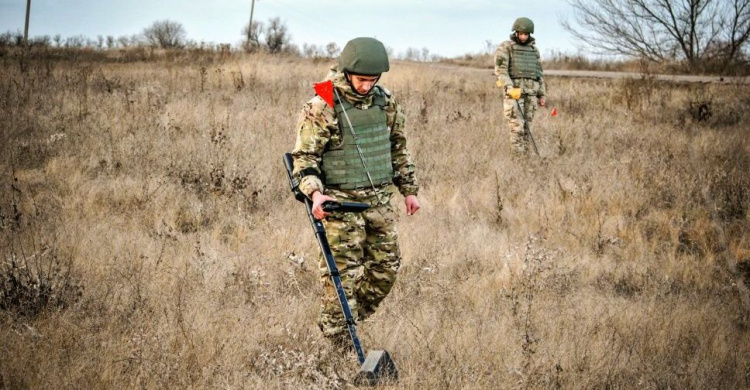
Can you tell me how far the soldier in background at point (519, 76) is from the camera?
7992 mm

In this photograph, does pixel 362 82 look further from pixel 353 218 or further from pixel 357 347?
pixel 357 347

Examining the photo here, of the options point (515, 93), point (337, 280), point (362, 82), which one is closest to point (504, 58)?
point (515, 93)

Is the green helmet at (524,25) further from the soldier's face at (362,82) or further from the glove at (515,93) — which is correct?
the soldier's face at (362,82)

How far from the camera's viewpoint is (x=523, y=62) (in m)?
8.11

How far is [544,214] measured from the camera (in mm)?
5945

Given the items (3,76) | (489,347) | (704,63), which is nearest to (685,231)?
(489,347)

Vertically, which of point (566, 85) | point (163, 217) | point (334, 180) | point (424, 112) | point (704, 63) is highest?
point (704, 63)

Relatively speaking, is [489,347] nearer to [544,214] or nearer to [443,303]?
[443,303]

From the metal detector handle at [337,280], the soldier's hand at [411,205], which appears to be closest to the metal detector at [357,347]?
the metal detector handle at [337,280]

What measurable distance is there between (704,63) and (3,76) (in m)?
18.2

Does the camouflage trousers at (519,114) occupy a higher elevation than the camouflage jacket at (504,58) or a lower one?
lower

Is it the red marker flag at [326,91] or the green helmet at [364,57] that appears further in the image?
the red marker flag at [326,91]

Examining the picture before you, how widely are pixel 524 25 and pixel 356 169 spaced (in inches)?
231

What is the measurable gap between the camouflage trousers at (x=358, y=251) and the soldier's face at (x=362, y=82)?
589 mm
